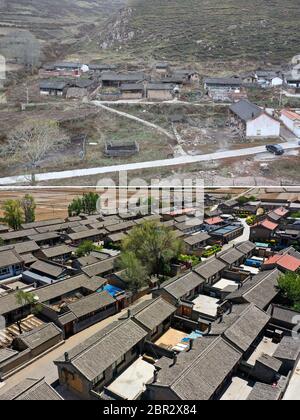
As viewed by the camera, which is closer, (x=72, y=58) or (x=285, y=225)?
(x=285, y=225)

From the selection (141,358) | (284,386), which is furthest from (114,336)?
(284,386)

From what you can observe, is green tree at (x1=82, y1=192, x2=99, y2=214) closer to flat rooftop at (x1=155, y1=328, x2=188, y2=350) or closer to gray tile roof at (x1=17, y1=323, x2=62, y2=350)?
gray tile roof at (x1=17, y1=323, x2=62, y2=350)

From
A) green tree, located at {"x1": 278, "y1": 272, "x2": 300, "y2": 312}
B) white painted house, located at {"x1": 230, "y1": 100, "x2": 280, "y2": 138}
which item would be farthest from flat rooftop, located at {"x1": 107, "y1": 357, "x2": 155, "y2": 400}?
white painted house, located at {"x1": 230, "y1": 100, "x2": 280, "y2": 138}

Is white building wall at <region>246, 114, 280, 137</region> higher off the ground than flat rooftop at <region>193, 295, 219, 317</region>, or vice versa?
white building wall at <region>246, 114, 280, 137</region>

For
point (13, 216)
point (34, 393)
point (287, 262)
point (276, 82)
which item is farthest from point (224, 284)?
point (276, 82)

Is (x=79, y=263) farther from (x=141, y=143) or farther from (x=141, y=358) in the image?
(x=141, y=143)

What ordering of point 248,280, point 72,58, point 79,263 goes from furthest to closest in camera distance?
point 72,58
point 79,263
point 248,280
